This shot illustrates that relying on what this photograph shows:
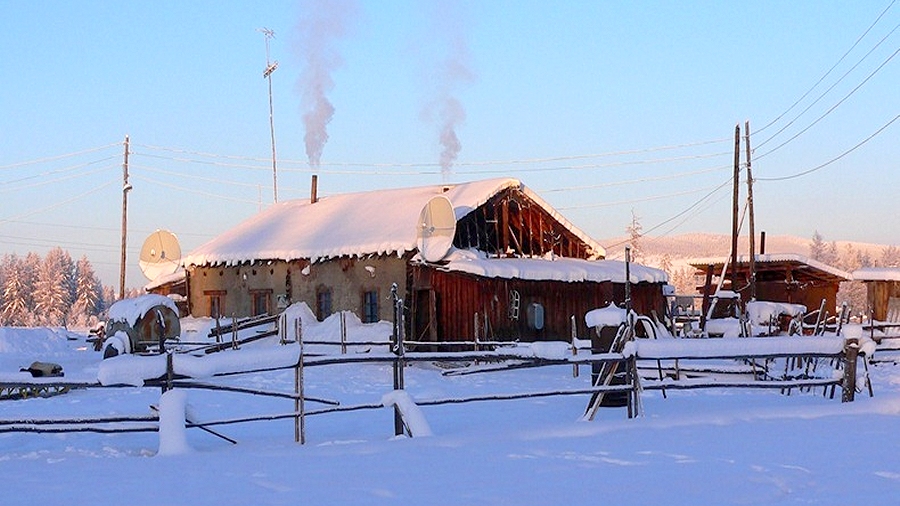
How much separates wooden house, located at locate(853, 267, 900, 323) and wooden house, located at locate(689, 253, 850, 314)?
3663 millimetres

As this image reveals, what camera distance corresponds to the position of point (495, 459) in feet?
28.0

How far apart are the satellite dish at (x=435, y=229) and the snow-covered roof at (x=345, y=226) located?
672 mm

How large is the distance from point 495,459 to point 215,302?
83.3 ft

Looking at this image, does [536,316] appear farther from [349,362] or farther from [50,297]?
[50,297]

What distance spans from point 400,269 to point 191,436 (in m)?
15.5

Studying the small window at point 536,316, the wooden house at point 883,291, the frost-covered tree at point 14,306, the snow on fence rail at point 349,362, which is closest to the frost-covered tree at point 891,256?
the wooden house at point 883,291

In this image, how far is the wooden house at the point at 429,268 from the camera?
84.0 ft

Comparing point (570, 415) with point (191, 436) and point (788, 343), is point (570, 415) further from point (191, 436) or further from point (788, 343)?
point (191, 436)

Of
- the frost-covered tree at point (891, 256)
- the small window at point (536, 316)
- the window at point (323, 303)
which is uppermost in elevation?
the frost-covered tree at point (891, 256)

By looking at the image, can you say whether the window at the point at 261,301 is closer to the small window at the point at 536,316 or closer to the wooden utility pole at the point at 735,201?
the small window at the point at 536,316

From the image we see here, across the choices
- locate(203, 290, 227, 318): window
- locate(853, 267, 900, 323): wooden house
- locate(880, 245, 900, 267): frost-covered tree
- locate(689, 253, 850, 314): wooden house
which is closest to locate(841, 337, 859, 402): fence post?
locate(853, 267, 900, 323): wooden house

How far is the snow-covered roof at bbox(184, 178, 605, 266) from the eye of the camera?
90.1 feet

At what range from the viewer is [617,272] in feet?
90.8

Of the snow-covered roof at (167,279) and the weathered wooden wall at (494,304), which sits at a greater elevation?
the snow-covered roof at (167,279)
